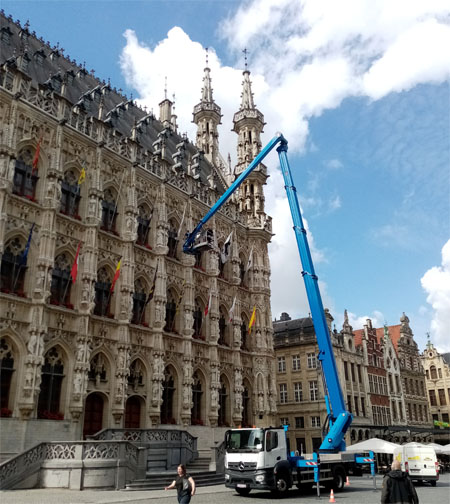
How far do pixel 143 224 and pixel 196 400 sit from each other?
37.1 feet

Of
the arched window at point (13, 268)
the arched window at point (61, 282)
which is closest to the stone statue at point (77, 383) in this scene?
the arched window at point (61, 282)

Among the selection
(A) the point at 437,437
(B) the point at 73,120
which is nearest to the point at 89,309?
(B) the point at 73,120

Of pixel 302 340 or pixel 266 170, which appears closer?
pixel 266 170

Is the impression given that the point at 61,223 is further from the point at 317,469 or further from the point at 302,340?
the point at 302,340

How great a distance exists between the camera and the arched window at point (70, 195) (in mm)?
26750

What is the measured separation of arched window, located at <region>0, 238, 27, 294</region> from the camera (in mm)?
23062

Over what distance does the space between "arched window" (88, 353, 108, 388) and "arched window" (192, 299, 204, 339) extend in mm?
7988

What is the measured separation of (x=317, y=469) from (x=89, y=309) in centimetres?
1303

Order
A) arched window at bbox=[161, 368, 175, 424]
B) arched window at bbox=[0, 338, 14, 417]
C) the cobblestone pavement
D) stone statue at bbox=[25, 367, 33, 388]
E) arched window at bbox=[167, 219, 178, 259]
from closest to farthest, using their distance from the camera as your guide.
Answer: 1. the cobblestone pavement
2. arched window at bbox=[0, 338, 14, 417]
3. stone statue at bbox=[25, 367, 33, 388]
4. arched window at bbox=[161, 368, 175, 424]
5. arched window at bbox=[167, 219, 178, 259]

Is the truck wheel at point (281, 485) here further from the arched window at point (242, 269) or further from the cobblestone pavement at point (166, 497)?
the arched window at point (242, 269)

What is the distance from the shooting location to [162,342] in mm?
28906

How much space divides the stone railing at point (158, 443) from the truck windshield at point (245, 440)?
4.92m

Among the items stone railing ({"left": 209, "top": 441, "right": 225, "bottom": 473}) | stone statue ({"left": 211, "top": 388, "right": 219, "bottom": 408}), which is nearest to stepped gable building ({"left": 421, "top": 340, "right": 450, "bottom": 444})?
stone statue ({"left": 211, "top": 388, "right": 219, "bottom": 408})

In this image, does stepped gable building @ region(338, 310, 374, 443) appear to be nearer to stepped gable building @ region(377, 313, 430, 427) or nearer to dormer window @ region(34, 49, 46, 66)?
stepped gable building @ region(377, 313, 430, 427)
